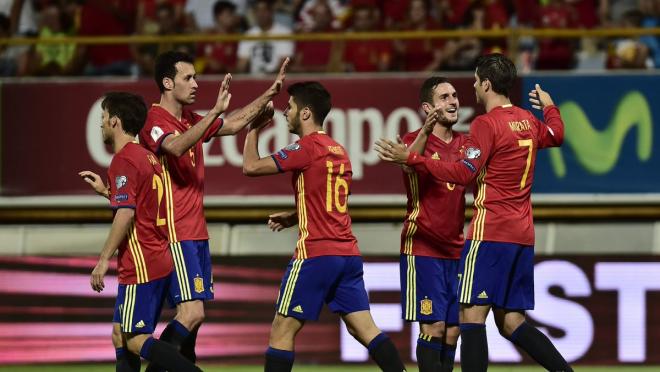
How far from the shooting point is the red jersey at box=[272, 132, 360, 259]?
7312 millimetres

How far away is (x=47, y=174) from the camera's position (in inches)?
468

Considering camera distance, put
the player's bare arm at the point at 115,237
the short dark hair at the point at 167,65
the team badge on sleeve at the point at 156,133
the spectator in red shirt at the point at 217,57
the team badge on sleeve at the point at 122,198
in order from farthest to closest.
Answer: the spectator in red shirt at the point at 217,57
the short dark hair at the point at 167,65
the team badge on sleeve at the point at 156,133
the team badge on sleeve at the point at 122,198
the player's bare arm at the point at 115,237

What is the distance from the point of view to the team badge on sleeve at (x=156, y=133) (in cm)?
762

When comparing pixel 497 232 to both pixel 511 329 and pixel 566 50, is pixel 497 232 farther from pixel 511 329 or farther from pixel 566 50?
pixel 566 50

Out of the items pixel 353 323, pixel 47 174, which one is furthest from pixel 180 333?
pixel 47 174

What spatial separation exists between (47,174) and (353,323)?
5291mm

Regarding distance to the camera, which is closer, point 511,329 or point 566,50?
point 511,329

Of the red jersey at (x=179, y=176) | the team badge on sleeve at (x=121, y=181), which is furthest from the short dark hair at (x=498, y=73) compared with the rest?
the team badge on sleeve at (x=121, y=181)

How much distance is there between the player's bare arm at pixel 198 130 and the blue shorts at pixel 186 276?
59cm

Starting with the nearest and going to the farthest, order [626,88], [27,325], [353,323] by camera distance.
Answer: [353,323] → [27,325] → [626,88]

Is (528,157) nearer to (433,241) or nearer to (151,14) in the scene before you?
(433,241)

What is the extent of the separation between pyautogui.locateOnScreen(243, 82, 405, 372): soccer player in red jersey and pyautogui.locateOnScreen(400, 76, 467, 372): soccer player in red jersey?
0.56 m

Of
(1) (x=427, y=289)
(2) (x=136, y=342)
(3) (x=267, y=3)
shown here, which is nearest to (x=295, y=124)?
(1) (x=427, y=289)

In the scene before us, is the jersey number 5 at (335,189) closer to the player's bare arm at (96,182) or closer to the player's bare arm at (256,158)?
the player's bare arm at (256,158)
